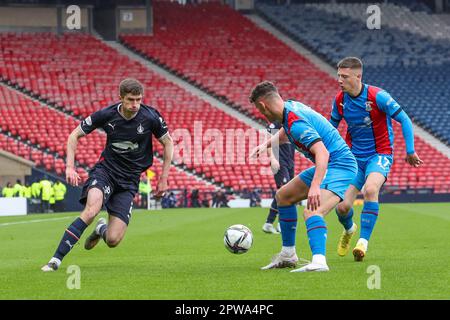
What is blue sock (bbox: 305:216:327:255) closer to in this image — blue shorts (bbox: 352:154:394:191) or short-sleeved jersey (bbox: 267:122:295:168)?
blue shorts (bbox: 352:154:394:191)

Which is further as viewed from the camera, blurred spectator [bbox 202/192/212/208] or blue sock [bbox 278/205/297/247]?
blurred spectator [bbox 202/192/212/208]

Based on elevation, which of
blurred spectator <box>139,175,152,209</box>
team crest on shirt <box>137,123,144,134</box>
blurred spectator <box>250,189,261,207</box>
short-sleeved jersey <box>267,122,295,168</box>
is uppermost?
team crest on shirt <box>137,123,144,134</box>

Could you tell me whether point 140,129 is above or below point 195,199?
above

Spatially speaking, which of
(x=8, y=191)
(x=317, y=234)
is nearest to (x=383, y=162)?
(x=317, y=234)

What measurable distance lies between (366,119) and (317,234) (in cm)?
265

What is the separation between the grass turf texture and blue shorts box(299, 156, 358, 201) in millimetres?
896

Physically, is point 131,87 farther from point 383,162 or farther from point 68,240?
point 383,162

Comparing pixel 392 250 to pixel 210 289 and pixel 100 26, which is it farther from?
pixel 100 26

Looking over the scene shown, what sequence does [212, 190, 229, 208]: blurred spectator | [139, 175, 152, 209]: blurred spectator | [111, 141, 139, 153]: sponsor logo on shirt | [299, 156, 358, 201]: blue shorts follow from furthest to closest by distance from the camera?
[212, 190, 229, 208]: blurred spectator, [139, 175, 152, 209]: blurred spectator, [111, 141, 139, 153]: sponsor logo on shirt, [299, 156, 358, 201]: blue shorts

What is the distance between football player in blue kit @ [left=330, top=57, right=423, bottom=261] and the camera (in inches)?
490

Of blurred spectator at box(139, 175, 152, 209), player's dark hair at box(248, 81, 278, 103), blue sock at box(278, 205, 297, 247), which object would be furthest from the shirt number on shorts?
blurred spectator at box(139, 175, 152, 209)

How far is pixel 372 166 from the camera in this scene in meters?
12.7

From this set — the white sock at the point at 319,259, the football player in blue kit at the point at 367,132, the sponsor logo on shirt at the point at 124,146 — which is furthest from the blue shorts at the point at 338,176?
the sponsor logo on shirt at the point at 124,146

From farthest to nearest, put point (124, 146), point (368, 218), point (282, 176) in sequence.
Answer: point (282, 176) < point (368, 218) < point (124, 146)
